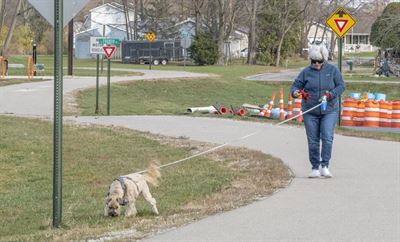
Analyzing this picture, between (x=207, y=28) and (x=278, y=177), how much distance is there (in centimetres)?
6975

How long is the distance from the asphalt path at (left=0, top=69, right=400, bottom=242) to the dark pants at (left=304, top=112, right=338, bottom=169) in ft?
1.06

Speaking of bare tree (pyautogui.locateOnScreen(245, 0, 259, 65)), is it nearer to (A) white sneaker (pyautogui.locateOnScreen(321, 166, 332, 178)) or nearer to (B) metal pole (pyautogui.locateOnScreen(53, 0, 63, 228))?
(A) white sneaker (pyautogui.locateOnScreen(321, 166, 332, 178))

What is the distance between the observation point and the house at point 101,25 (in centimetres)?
10156

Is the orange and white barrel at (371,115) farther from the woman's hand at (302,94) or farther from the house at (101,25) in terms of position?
the house at (101,25)

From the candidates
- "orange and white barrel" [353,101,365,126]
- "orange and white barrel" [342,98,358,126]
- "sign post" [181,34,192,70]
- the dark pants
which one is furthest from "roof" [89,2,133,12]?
the dark pants

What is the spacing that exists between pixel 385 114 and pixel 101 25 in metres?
77.8

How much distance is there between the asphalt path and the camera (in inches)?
298

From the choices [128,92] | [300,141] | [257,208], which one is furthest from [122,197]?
[128,92]

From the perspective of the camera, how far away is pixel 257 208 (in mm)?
8945

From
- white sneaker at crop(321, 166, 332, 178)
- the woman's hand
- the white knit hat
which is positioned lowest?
white sneaker at crop(321, 166, 332, 178)

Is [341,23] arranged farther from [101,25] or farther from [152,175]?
[101,25]

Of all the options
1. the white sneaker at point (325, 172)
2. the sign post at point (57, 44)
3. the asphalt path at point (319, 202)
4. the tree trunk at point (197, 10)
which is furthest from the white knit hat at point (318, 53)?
the tree trunk at point (197, 10)

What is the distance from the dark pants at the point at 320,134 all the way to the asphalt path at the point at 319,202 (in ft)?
1.06

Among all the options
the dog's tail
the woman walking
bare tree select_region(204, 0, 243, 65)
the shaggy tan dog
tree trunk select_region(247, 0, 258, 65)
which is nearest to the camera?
the shaggy tan dog
